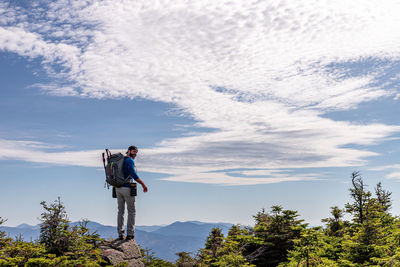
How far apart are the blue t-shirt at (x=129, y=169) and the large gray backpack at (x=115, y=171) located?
0.16 metres

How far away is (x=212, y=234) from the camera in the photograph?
1628 centimetres

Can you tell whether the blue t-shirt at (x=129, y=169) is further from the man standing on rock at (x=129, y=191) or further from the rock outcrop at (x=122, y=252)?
the rock outcrop at (x=122, y=252)

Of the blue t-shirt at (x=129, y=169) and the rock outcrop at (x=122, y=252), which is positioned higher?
the blue t-shirt at (x=129, y=169)

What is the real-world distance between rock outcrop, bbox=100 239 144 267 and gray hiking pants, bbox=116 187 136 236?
1.81 ft

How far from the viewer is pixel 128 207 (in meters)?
13.2

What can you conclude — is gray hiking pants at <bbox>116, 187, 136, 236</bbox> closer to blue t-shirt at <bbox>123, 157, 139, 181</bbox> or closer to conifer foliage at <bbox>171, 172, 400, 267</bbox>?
blue t-shirt at <bbox>123, 157, 139, 181</bbox>

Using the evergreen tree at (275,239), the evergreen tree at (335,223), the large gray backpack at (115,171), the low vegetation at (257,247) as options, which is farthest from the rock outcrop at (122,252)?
the evergreen tree at (335,223)

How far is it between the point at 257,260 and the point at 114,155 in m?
8.79

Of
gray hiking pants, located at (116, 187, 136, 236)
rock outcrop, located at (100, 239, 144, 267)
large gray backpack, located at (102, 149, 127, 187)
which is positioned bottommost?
rock outcrop, located at (100, 239, 144, 267)

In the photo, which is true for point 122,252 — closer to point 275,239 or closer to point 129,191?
point 129,191

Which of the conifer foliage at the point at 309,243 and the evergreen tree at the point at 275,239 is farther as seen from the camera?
the evergreen tree at the point at 275,239

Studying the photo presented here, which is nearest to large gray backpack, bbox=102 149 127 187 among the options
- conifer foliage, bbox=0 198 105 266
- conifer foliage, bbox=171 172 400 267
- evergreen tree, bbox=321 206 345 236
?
conifer foliage, bbox=0 198 105 266

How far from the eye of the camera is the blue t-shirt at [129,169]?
511 inches

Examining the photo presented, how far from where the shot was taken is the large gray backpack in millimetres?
12953
